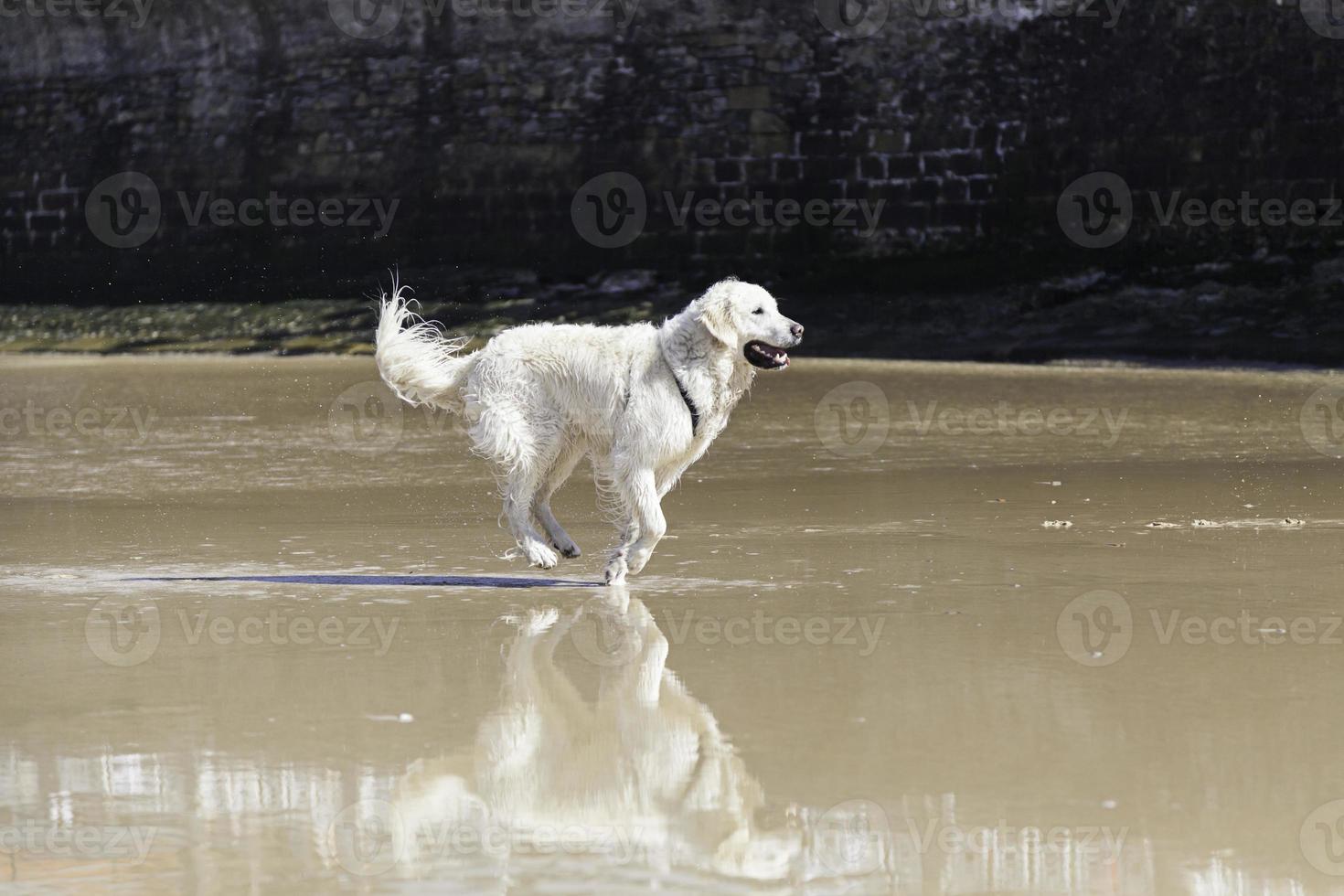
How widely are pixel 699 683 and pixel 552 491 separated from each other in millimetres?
2395

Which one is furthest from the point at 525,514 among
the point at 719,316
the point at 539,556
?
the point at 719,316

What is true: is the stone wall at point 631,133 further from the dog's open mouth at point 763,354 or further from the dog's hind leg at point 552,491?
the dog's hind leg at point 552,491

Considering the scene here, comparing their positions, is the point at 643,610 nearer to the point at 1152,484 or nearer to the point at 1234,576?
the point at 1234,576

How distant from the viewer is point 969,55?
64.6 feet

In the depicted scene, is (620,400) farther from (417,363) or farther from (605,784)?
(605,784)

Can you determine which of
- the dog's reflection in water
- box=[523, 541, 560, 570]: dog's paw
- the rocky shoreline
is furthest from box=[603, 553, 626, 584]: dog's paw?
the rocky shoreline

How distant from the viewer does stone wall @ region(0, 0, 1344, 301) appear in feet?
59.4

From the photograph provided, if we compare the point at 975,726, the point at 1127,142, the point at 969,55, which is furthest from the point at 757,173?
the point at 975,726

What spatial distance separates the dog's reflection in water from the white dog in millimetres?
1542

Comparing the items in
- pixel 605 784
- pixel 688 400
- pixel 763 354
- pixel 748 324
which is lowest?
pixel 605 784

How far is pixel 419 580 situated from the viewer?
728 cm

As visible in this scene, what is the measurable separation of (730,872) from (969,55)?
16842mm

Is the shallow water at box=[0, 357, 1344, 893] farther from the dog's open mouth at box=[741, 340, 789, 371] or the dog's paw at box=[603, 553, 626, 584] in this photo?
the dog's open mouth at box=[741, 340, 789, 371]

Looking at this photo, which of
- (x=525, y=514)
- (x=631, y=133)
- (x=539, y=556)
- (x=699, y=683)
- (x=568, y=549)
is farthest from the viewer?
(x=631, y=133)
